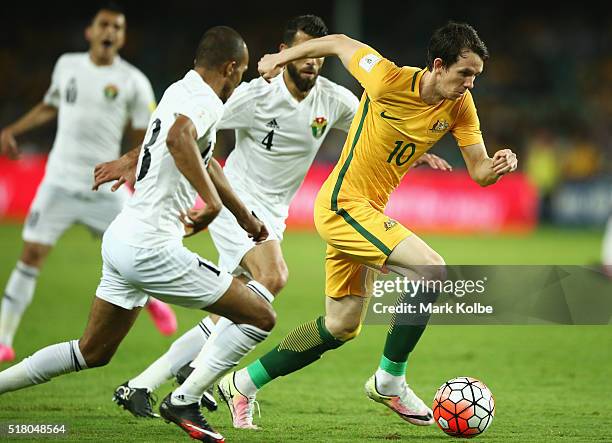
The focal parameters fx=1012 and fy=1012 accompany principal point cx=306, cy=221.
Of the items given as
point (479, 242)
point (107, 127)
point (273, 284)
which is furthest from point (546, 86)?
point (273, 284)

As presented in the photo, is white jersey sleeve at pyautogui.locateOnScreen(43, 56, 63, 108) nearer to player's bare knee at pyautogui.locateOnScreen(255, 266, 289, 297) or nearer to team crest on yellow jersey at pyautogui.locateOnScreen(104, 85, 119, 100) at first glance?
team crest on yellow jersey at pyautogui.locateOnScreen(104, 85, 119, 100)

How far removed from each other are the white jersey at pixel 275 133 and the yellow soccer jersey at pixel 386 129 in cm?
73

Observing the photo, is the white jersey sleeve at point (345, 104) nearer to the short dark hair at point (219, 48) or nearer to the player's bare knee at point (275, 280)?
the player's bare knee at point (275, 280)

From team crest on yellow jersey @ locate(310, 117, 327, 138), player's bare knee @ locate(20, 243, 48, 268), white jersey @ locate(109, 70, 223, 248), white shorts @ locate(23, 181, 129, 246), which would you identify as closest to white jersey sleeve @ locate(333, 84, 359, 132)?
team crest on yellow jersey @ locate(310, 117, 327, 138)

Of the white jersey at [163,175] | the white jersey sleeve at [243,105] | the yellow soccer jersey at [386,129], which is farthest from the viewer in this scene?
the white jersey sleeve at [243,105]

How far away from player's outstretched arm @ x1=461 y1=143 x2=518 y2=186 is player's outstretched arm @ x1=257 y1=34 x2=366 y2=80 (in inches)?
36.4

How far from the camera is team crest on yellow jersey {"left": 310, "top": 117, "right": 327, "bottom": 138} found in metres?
6.85

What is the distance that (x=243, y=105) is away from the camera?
266 inches

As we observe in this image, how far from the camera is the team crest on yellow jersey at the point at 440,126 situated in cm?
597

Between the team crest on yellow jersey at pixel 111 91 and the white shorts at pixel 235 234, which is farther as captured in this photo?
the team crest on yellow jersey at pixel 111 91

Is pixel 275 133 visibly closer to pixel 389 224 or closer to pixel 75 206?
pixel 389 224

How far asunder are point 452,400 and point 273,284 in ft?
4.28

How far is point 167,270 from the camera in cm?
507

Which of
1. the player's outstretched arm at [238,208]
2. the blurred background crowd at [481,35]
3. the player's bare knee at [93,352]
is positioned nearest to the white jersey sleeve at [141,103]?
the player's outstretched arm at [238,208]
